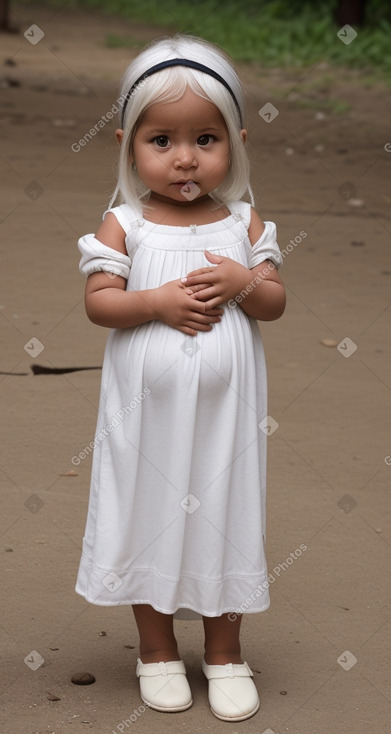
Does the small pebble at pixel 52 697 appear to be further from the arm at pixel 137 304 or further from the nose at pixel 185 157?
the nose at pixel 185 157

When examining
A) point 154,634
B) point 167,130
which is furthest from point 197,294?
point 154,634

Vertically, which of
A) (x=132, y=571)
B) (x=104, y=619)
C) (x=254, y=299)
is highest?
(x=254, y=299)

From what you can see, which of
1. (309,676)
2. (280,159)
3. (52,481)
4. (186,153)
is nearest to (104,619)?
(309,676)

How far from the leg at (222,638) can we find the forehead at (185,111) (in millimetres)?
1075

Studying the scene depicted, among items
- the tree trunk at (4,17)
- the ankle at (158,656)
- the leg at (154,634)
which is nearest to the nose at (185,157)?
the leg at (154,634)

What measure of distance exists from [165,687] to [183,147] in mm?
1170

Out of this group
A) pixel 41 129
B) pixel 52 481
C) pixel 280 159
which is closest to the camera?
pixel 52 481

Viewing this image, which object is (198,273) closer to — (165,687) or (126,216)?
(126,216)

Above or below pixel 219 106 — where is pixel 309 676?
below

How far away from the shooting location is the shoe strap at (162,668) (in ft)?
8.47

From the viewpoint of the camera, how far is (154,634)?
2.59m

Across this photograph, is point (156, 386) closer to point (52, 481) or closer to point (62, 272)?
point (52, 481)

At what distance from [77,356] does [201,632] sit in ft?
6.68

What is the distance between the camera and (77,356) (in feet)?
15.8
